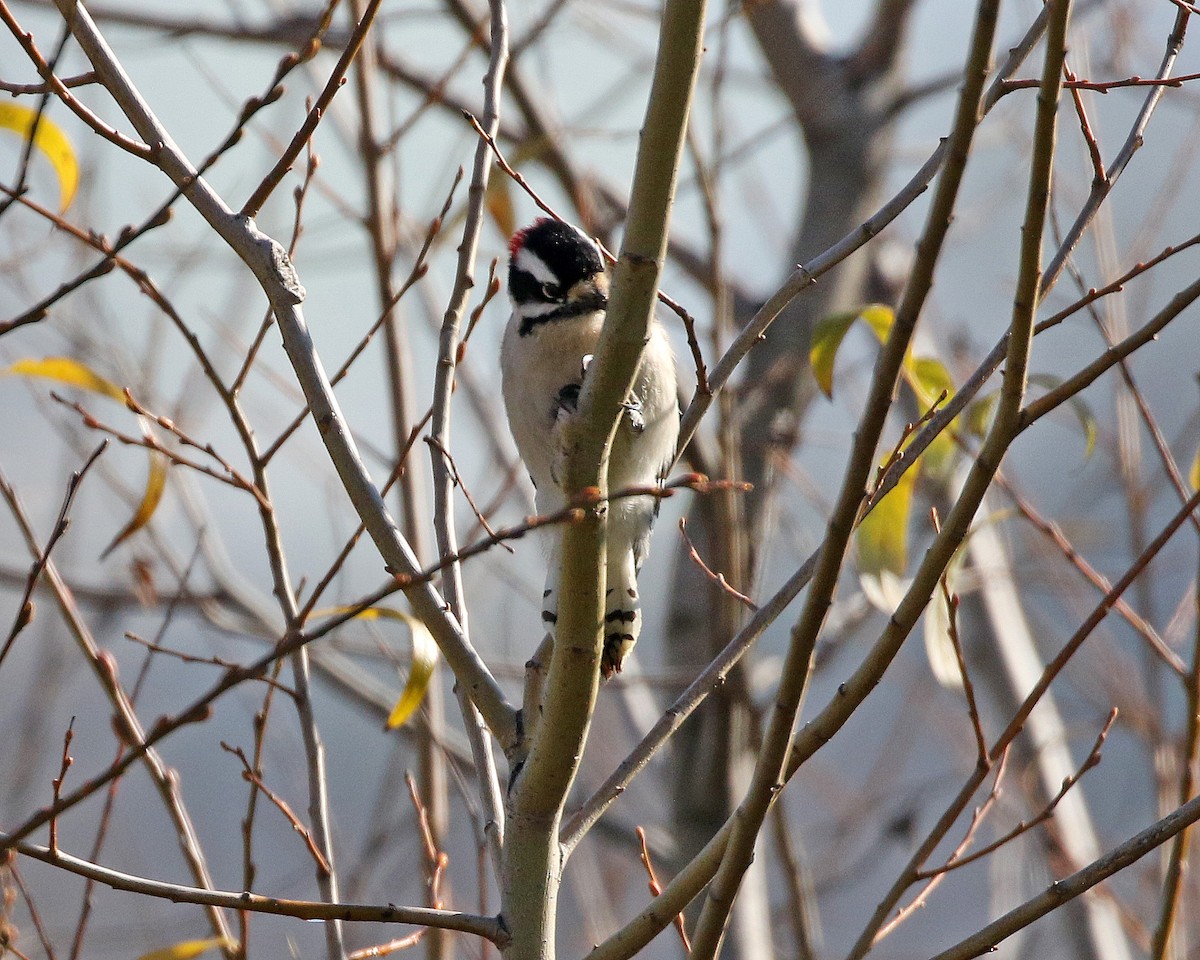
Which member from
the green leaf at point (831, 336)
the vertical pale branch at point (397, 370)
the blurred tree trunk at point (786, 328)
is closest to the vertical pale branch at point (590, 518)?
the green leaf at point (831, 336)

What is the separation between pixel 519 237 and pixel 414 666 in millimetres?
1420

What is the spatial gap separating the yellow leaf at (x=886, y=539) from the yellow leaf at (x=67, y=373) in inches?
52.0

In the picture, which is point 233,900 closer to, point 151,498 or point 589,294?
point 151,498

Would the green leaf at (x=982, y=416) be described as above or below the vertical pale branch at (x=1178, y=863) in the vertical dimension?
above

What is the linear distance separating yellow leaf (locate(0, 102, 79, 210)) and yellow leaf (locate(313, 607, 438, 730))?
32.0 inches

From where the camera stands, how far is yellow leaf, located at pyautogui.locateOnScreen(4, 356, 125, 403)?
2.13 meters

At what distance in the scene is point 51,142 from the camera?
80.0 inches

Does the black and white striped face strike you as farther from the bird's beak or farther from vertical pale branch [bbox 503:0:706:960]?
vertical pale branch [bbox 503:0:706:960]

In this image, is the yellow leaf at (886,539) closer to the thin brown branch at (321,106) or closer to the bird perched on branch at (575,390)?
the bird perched on branch at (575,390)

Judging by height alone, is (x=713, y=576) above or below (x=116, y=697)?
above

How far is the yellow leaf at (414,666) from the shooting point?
2.01 m

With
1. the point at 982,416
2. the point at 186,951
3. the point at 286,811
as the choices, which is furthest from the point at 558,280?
the point at 186,951

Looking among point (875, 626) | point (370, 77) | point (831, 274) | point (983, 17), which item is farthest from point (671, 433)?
point (875, 626)

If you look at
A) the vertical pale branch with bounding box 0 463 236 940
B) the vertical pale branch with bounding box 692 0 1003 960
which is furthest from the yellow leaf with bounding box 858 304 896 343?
the vertical pale branch with bounding box 0 463 236 940
